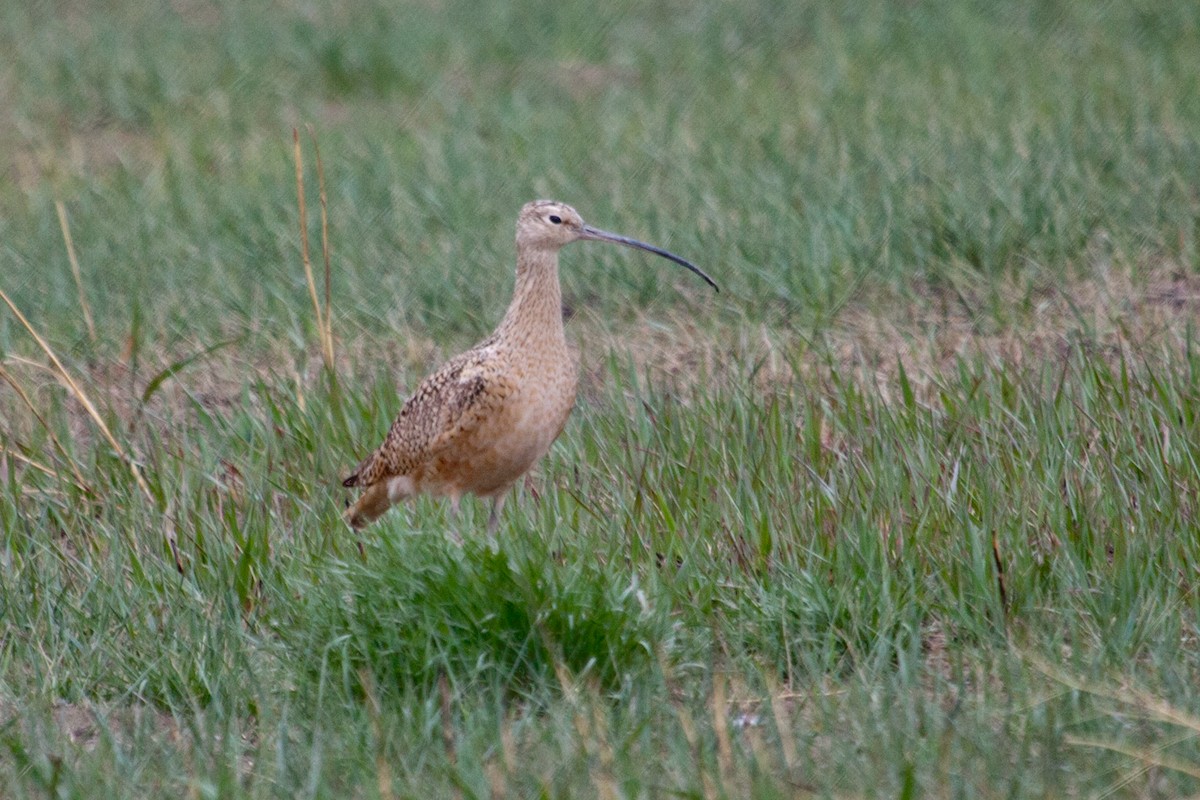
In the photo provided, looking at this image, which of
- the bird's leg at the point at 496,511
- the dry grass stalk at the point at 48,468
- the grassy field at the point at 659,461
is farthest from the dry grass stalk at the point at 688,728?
the dry grass stalk at the point at 48,468

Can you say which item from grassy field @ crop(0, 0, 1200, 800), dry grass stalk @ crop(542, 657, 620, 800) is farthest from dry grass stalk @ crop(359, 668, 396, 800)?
dry grass stalk @ crop(542, 657, 620, 800)

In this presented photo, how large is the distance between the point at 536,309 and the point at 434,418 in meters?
0.46

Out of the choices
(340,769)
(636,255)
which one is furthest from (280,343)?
(340,769)

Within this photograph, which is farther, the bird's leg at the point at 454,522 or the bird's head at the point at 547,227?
Answer: the bird's head at the point at 547,227

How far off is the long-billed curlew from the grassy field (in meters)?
0.16

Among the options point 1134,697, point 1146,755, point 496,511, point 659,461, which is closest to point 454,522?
point 496,511

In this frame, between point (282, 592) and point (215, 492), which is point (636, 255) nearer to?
point (215, 492)

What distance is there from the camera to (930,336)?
6426 mm

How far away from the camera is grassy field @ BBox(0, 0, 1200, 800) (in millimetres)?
3857

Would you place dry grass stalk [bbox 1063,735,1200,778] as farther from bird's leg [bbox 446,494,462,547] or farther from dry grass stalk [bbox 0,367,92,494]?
dry grass stalk [bbox 0,367,92,494]

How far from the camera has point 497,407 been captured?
518 cm

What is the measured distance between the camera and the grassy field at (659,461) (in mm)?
3857

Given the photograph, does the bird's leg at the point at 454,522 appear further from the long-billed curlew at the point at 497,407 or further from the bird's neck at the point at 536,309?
the bird's neck at the point at 536,309

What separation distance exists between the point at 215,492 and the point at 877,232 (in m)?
3.36
